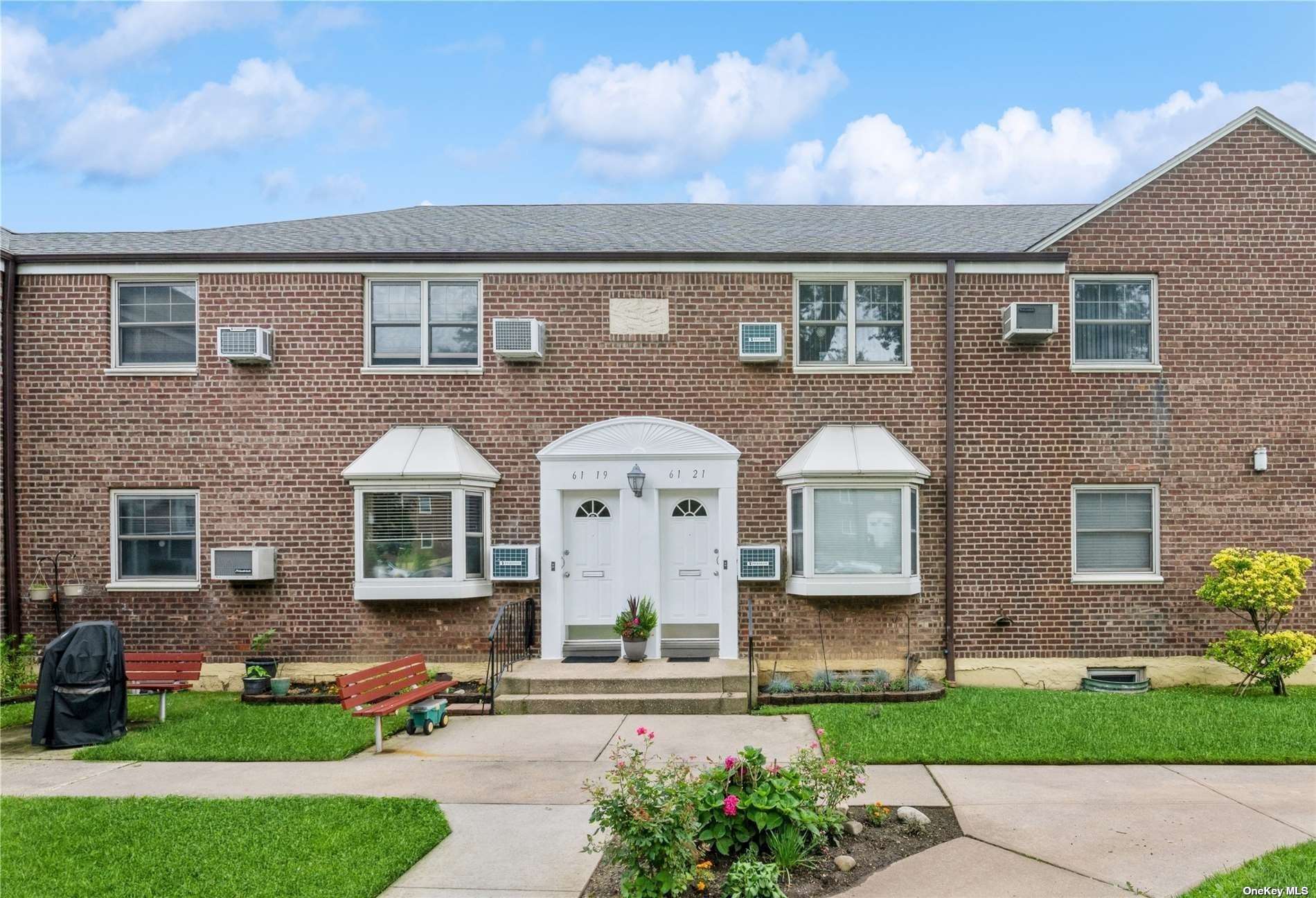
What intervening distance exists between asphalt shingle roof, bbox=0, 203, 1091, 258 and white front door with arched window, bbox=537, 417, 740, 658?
2.61 metres

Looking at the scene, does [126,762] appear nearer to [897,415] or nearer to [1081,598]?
[897,415]

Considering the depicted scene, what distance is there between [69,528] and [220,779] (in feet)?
20.1

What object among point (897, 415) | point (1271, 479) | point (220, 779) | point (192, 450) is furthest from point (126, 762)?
point (1271, 479)

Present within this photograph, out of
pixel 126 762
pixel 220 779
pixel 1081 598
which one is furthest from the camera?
pixel 1081 598

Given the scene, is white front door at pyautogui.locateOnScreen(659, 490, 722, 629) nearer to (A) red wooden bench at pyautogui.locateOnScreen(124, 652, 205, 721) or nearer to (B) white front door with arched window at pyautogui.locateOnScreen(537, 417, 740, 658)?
(B) white front door with arched window at pyautogui.locateOnScreen(537, 417, 740, 658)

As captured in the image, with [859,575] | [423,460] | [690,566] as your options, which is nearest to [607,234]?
[423,460]

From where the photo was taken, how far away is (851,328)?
12.0 m

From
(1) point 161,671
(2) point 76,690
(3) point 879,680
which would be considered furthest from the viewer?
(3) point 879,680

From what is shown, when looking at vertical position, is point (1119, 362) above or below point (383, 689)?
above

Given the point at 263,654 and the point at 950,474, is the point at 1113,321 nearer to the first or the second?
the point at 950,474

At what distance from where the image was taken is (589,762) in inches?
317

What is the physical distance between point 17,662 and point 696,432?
913cm

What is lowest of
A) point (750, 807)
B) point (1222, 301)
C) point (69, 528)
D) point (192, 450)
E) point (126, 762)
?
point (126, 762)

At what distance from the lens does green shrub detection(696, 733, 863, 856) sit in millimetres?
5367
